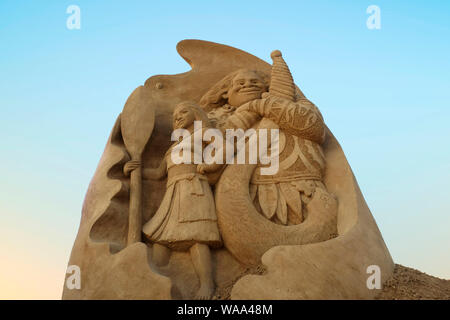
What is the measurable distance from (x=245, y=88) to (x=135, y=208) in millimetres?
1884

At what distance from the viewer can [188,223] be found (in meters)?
4.54

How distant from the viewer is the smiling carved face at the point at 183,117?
521cm

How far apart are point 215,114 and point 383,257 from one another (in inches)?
95.8

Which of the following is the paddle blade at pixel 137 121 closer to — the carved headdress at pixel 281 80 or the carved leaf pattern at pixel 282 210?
the carved headdress at pixel 281 80

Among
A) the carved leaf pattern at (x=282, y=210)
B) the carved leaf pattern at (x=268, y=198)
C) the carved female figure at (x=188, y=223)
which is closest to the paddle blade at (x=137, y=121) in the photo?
the carved female figure at (x=188, y=223)

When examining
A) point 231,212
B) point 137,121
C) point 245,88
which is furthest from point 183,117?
point 231,212

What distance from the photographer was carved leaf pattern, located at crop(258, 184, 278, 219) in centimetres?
466

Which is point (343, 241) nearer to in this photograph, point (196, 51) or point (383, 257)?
point (383, 257)

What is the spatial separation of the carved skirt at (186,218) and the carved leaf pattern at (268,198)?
1.52 ft

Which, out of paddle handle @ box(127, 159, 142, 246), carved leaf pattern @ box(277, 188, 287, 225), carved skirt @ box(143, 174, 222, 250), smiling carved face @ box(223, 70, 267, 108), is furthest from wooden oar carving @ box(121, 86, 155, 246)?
carved leaf pattern @ box(277, 188, 287, 225)

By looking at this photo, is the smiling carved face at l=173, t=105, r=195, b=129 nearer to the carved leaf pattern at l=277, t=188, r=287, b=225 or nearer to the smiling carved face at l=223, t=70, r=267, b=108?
the smiling carved face at l=223, t=70, r=267, b=108

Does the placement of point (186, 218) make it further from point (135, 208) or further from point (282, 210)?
point (282, 210)
